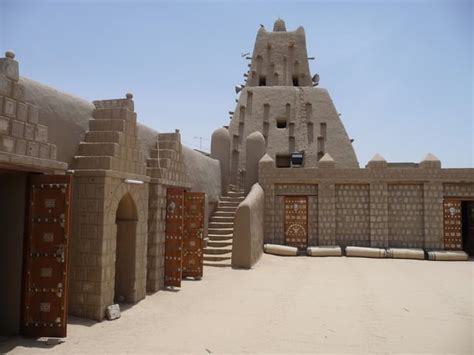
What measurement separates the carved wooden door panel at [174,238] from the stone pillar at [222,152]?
8.04m

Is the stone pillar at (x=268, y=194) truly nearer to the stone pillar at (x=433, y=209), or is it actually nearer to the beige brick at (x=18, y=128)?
the stone pillar at (x=433, y=209)

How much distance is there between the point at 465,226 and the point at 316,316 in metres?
14.7

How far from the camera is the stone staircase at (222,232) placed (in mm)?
13391

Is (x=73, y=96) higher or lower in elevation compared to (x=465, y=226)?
higher

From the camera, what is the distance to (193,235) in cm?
1105

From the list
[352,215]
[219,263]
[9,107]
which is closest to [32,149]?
[9,107]

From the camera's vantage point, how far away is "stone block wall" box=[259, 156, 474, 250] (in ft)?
54.3

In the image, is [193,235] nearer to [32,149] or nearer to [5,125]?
[32,149]

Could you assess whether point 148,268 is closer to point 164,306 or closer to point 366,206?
point 164,306

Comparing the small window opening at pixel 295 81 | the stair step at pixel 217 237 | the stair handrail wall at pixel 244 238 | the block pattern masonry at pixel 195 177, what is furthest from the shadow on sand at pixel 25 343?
the small window opening at pixel 295 81

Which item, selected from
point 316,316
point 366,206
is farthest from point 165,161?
point 366,206

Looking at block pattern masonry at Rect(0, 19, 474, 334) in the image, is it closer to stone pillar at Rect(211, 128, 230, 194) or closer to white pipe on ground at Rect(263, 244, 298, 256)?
stone pillar at Rect(211, 128, 230, 194)

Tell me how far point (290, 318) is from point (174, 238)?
11.7ft

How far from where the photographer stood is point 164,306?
8156 mm
